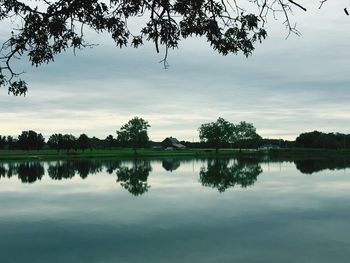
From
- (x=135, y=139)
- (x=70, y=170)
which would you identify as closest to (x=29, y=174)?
(x=70, y=170)

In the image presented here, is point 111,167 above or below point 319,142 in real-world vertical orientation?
below

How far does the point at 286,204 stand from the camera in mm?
27469

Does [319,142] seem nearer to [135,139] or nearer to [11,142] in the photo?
[135,139]

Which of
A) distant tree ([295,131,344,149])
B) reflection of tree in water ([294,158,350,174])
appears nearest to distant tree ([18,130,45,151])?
reflection of tree in water ([294,158,350,174])

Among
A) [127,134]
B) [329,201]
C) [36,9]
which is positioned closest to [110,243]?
[36,9]

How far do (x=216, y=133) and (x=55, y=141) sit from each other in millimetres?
66181

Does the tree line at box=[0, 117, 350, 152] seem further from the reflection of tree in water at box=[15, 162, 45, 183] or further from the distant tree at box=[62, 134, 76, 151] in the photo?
the reflection of tree in water at box=[15, 162, 45, 183]

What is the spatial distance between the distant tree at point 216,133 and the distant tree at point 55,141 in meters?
60.5

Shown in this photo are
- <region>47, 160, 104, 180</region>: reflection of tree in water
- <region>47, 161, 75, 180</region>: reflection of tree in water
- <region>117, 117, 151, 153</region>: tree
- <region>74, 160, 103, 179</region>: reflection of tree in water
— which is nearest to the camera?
<region>47, 161, 75, 180</region>: reflection of tree in water

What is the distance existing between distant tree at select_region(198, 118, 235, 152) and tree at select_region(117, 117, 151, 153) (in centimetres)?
4454

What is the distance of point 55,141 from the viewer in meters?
167

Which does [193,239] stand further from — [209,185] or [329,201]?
[209,185]

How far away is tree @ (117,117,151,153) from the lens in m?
143

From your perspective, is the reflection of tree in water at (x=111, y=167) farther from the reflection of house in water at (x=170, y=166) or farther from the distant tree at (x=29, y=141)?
the distant tree at (x=29, y=141)
